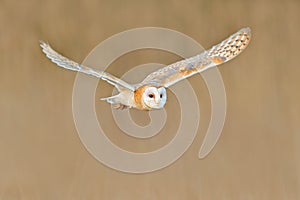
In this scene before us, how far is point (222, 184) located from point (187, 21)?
26.7 inches

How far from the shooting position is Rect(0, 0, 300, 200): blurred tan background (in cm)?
187

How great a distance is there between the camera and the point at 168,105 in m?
2.05

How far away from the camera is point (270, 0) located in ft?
7.43

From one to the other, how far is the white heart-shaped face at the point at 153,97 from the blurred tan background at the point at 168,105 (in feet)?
2.07

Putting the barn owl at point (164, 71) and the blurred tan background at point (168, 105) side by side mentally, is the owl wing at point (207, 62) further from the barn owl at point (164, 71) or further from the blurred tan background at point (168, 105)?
the blurred tan background at point (168, 105)

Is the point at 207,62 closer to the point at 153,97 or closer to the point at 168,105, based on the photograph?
the point at 153,97

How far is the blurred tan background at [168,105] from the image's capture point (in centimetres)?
187

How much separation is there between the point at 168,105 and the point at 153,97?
72 centimetres

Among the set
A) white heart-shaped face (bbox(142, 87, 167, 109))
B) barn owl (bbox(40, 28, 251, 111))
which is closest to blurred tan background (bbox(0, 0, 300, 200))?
barn owl (bbox(40, 28, 251, 111))

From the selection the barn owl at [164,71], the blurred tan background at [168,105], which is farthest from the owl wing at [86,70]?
the blurred tan background at [168,105]

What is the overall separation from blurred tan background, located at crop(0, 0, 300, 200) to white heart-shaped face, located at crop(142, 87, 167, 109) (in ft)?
2.07

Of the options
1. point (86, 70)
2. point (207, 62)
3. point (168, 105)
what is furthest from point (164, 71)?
point (168, 105)

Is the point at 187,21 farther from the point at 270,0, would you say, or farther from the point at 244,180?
the point at 244,180

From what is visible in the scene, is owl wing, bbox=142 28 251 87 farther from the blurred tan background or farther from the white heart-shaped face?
the blurred tan background
